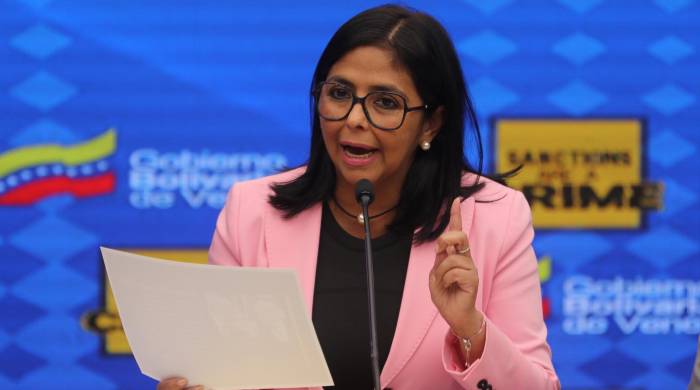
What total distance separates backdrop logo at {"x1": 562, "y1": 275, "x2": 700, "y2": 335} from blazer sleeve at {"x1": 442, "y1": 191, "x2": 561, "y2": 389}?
1176mm

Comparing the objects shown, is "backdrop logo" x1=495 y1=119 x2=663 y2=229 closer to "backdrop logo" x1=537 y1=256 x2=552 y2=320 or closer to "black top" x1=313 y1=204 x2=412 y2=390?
"backdrop logo" x1=537 y1=256 x2=552 y2=320

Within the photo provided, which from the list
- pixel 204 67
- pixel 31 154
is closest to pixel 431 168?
pixel 204 67

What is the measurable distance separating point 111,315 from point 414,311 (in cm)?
145

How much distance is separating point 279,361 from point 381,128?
0.45 metres

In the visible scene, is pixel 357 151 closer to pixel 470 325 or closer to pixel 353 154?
pixel 353 154

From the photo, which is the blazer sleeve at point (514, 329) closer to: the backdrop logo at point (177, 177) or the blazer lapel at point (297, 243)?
the blazer lapel at point (297, 243)

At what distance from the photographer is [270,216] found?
1966 millimetres

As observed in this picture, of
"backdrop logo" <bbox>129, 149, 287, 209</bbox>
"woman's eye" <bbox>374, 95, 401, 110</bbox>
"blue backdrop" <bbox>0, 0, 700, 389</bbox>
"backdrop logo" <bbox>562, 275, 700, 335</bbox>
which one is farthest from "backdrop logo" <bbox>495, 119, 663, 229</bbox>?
"woman's eye" <bbox>374, 95, 401, 110</bbox>

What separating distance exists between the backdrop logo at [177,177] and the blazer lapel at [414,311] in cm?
118

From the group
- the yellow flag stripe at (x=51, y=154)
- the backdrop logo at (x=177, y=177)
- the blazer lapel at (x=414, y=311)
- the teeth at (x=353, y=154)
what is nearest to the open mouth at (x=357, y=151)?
the teeth at (x=353, y=154)

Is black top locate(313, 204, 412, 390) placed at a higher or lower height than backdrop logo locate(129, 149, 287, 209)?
lower

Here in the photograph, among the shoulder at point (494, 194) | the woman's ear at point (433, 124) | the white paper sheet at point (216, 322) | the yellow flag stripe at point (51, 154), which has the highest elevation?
the yellow flag stripe at point (51, 154)

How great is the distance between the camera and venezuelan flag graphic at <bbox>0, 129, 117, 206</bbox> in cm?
301

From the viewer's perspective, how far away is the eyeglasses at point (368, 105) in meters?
1.80
